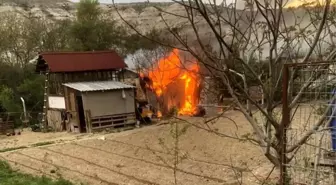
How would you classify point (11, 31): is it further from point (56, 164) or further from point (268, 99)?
point (268, 99)

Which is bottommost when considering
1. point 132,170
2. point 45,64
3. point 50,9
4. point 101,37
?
point 132,170

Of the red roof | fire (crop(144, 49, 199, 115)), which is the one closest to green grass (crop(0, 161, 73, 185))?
the red roof

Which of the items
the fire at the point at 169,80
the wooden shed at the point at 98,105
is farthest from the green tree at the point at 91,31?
the wooden shed at the point at 98,105

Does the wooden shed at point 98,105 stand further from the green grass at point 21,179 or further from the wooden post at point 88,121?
the green grass at point 21,179

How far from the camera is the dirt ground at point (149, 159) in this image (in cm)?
1138

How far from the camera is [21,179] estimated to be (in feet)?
34.8

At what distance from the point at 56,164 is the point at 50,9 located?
193 feet

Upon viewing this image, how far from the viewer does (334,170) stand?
455cm

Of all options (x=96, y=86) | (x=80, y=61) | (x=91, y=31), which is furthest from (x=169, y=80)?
(x=91, y=31)

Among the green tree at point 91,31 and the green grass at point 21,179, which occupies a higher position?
the green tree at point 91,31

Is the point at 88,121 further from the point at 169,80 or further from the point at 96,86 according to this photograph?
the point at 169,80

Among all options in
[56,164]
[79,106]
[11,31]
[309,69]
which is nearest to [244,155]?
[56,164]

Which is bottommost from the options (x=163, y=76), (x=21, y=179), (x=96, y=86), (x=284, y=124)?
(x=21, y=179)

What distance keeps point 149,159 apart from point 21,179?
4.63m
